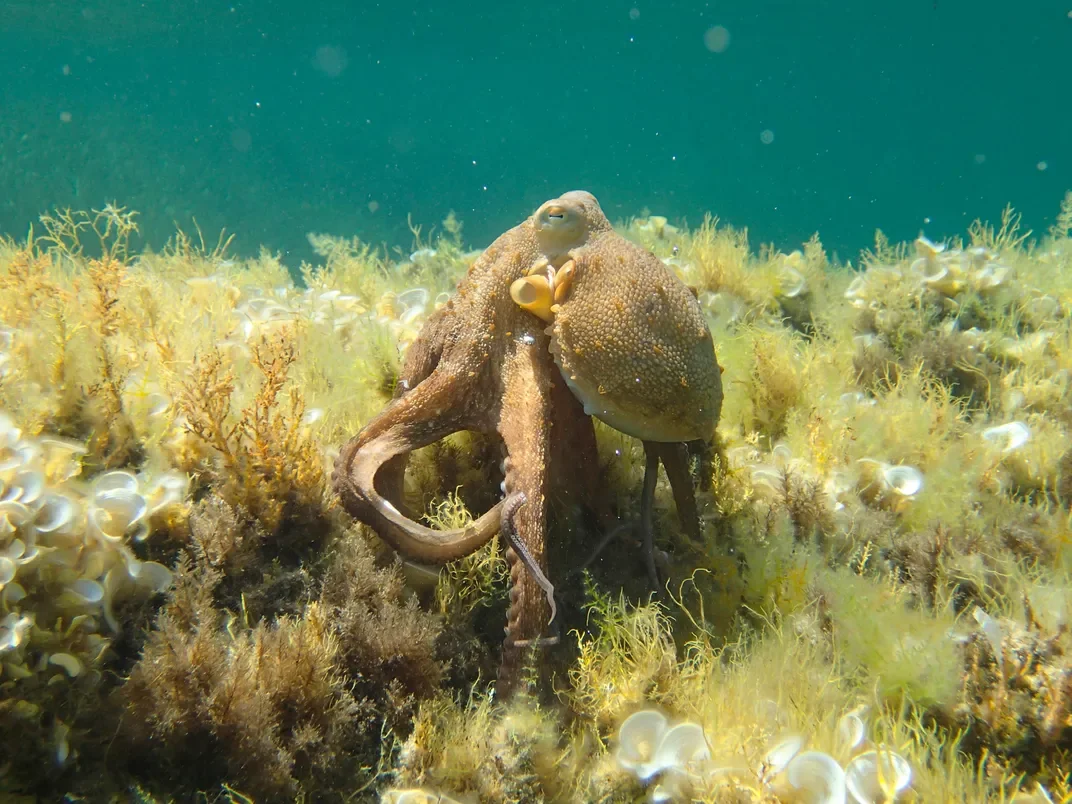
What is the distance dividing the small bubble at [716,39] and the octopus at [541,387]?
9134cm

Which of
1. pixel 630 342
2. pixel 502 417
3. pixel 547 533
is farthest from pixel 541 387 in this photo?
pixel 547 533

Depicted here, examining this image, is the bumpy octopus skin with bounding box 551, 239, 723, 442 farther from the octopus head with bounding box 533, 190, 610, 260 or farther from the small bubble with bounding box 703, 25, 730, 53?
the small bubble with bounding box 703, 25, 730, 53

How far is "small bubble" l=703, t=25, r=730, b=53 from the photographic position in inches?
3029

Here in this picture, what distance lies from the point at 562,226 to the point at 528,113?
329ft

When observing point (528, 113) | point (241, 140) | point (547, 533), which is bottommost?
point (547, 533)

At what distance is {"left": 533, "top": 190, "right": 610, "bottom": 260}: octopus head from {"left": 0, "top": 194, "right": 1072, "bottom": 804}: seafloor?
1.15 metres

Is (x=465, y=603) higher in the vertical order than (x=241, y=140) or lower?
lower

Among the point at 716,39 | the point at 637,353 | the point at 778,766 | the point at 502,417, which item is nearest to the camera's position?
the point at 778,766

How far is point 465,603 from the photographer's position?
2.74 metres

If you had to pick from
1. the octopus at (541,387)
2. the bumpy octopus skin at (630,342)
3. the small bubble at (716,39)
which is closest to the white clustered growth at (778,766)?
the octopus at (541,387)

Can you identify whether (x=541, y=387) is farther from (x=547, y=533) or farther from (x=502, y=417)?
(x=547, y=533)

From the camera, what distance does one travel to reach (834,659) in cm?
260

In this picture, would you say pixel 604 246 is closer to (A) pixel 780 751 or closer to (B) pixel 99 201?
(A) pixel 780 751

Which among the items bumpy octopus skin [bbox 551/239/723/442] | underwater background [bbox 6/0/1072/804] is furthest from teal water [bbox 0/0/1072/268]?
bumpy octopus skin [bbox 551/239/723/442]
